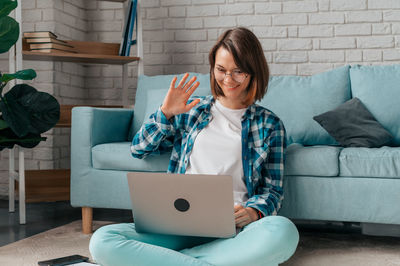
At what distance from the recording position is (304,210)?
204 cm

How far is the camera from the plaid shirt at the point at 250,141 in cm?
168

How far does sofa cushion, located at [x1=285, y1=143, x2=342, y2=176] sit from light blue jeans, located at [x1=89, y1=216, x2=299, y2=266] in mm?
678

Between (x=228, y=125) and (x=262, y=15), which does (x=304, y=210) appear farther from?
(x=262, y=15)

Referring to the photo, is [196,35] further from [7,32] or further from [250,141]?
[250,141]

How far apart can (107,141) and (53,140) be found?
1.02 metres


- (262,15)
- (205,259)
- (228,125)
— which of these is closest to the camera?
(205,259)

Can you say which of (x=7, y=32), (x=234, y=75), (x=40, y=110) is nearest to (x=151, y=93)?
(x=40, y=110)

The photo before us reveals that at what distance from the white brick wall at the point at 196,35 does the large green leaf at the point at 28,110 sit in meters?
0.81

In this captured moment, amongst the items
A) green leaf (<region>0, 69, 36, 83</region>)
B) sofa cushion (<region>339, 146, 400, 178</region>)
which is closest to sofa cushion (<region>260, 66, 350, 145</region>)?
sofa cushion (<region>339, 146, 400, 178</region>)

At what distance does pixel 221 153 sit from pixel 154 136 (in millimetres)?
284

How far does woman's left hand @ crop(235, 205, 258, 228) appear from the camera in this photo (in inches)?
58.1

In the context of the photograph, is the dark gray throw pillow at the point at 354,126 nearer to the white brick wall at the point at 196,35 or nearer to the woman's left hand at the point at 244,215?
the white brick wall at the point at 196,35

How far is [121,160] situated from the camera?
7.50ft

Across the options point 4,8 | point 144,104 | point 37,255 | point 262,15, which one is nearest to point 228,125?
point 37,255
